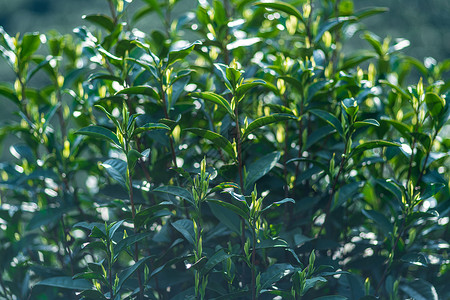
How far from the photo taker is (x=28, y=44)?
191cm

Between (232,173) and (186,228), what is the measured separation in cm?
24

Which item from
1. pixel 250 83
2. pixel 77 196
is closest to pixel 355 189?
pixel 250 83

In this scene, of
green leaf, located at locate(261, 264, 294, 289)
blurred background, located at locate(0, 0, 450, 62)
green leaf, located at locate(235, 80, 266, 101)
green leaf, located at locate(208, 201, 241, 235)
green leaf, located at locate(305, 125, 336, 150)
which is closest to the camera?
green leaf, located at locate(235, 80, 266, 101)

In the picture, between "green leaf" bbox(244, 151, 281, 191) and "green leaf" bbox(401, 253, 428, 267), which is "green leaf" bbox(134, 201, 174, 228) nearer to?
"green leaf" bbox(244, 151, 281, 191)

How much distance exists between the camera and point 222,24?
186 cm

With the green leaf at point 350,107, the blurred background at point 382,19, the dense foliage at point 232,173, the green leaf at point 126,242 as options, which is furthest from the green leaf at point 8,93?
the blurred background at point 382,19

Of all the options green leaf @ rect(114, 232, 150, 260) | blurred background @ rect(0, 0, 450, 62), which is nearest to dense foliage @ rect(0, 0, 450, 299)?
green leaf @ rect(114, 232, 150, 260)

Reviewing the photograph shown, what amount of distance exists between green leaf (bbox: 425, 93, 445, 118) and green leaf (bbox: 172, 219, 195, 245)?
0.85m

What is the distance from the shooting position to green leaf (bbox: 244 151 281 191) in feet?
5.03

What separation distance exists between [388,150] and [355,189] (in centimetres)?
23

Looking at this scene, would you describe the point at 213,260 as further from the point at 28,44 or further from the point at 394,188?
the point at 28,44

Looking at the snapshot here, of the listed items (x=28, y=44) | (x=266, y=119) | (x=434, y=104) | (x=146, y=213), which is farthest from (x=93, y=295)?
(x=434, y=104)

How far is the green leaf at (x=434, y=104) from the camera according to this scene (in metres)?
1.55

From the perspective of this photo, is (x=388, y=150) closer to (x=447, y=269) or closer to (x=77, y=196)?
(x=447, y=269)
